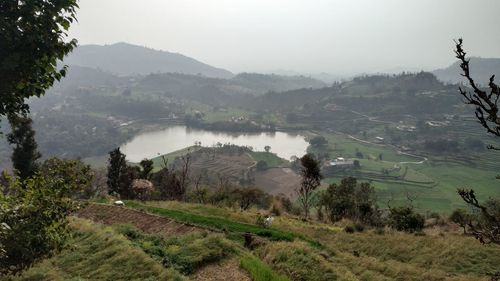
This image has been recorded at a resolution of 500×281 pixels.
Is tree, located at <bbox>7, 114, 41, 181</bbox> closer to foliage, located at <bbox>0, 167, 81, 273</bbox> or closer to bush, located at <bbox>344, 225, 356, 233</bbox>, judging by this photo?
bush, located at <bbox>344, 225, 356, 233</bbox>

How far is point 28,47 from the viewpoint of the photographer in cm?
514

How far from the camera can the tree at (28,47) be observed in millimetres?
4938

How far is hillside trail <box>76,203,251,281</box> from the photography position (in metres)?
11.7

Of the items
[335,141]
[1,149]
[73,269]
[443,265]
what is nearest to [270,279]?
[73,269]

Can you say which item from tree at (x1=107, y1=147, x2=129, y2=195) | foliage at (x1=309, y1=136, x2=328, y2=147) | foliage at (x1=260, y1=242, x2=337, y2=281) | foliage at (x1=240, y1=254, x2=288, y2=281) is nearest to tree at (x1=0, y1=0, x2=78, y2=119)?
foliage at (x1=240, y1=254, x2=288, y2=281)

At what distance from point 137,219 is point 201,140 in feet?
443

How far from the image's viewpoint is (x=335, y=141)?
145875mm

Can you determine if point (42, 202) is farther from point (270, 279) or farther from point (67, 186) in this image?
point (270, 279)

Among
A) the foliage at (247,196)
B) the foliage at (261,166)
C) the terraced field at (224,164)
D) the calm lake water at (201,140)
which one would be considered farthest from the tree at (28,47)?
the calm lake water at (201,140)

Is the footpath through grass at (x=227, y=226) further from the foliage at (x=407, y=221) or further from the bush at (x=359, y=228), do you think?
the foliage at (x=407, y=221)

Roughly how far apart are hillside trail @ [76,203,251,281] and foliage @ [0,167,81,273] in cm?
601

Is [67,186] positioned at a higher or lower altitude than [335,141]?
higher

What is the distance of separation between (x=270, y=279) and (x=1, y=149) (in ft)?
496

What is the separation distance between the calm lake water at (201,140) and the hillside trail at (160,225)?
326ft
